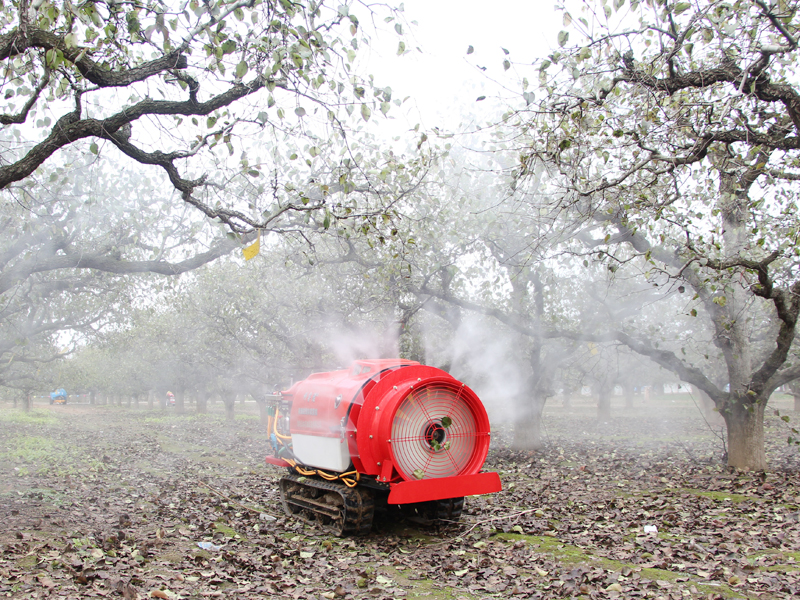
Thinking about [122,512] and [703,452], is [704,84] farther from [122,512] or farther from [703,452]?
[703,452]

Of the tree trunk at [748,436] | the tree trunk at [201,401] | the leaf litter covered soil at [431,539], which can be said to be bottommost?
the tree trunk at [201,401]

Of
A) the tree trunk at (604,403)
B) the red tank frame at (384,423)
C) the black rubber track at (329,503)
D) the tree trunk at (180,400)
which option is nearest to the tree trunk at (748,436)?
the red tank frame at (384,423)

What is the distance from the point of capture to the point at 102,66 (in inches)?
231

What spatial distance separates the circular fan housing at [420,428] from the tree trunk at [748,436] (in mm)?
6599

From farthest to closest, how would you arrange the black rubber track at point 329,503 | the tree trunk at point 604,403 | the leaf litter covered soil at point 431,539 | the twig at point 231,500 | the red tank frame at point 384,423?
the tree trunk at point 604,403 → the twig at point 231,500 → the black rubber track at point 329,503 → the red tank frame at point 384,423 → the leaf litter covered soil at point 431,539

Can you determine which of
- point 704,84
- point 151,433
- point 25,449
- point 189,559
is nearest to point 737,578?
point 704,84

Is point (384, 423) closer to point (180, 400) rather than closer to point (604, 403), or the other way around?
point (604, 403)

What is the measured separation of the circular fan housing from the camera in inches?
279

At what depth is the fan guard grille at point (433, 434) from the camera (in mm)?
7160

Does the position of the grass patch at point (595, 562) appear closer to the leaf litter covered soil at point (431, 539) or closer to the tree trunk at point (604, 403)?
the leaf litter covered soil at point (431, 539)

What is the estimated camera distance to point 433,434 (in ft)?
24.3

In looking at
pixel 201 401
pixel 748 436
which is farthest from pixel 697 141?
pixel 201 401

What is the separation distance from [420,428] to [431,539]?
5.13 ft

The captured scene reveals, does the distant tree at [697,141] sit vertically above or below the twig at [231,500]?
above
